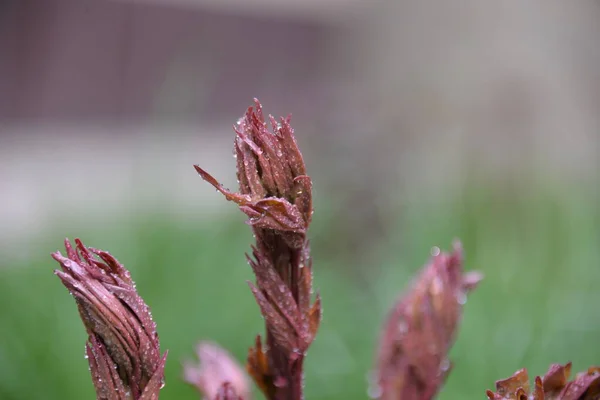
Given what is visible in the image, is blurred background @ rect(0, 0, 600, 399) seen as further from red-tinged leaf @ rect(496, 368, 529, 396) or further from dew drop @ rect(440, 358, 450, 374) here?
red-tinged leaf @ rect(496, 368, 529, 396)

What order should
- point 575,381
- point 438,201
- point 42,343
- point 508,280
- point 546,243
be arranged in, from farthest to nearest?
point 438,201, point 546,243, point 508,280, point 42,343, point 575,381

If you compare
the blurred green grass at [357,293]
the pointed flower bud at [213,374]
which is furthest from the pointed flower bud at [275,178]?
the blurred green grass at [357,293]

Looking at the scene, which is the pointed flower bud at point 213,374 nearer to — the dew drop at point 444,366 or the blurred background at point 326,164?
the dew drop at point 444,366

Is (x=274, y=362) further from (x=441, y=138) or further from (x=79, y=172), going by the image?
(x=79, y=172)

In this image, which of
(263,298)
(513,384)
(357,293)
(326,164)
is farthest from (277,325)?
(326,164)

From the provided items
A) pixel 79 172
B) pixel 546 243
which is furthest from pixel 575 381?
pixel 79 172

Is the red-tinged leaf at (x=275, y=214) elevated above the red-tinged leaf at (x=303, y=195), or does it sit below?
below
